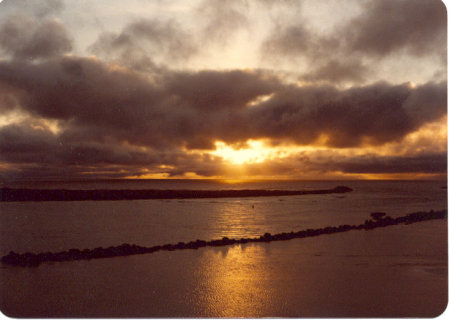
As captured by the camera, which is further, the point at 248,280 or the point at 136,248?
the point at 136,248

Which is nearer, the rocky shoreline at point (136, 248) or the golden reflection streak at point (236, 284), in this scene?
the golden reflection streak at point (236, 284)

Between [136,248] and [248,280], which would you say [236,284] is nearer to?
[248,280]

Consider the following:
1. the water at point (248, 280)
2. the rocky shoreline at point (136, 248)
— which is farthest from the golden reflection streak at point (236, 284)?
the rocky shoreline at point (136, 248)

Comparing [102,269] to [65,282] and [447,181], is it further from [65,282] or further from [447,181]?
[447,181]

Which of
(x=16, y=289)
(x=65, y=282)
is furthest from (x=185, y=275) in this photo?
(x=16, y=289)

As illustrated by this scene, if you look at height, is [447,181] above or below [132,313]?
above

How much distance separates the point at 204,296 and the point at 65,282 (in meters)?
2.39

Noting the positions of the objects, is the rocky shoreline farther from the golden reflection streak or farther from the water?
the golden reflection streak

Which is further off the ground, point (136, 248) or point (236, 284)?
point (136, 248)

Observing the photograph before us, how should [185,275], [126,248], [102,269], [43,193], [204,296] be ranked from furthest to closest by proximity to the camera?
[43,193], [126,248], [102,269], [185,275], [204,296]

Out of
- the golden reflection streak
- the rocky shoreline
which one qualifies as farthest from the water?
the rocky shoreline

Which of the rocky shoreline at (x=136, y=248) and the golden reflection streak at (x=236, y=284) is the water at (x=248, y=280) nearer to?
the golden reflection streak at (x=236, y=284)

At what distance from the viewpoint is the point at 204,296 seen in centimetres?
591

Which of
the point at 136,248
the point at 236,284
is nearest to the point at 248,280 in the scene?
the point at 236,284
